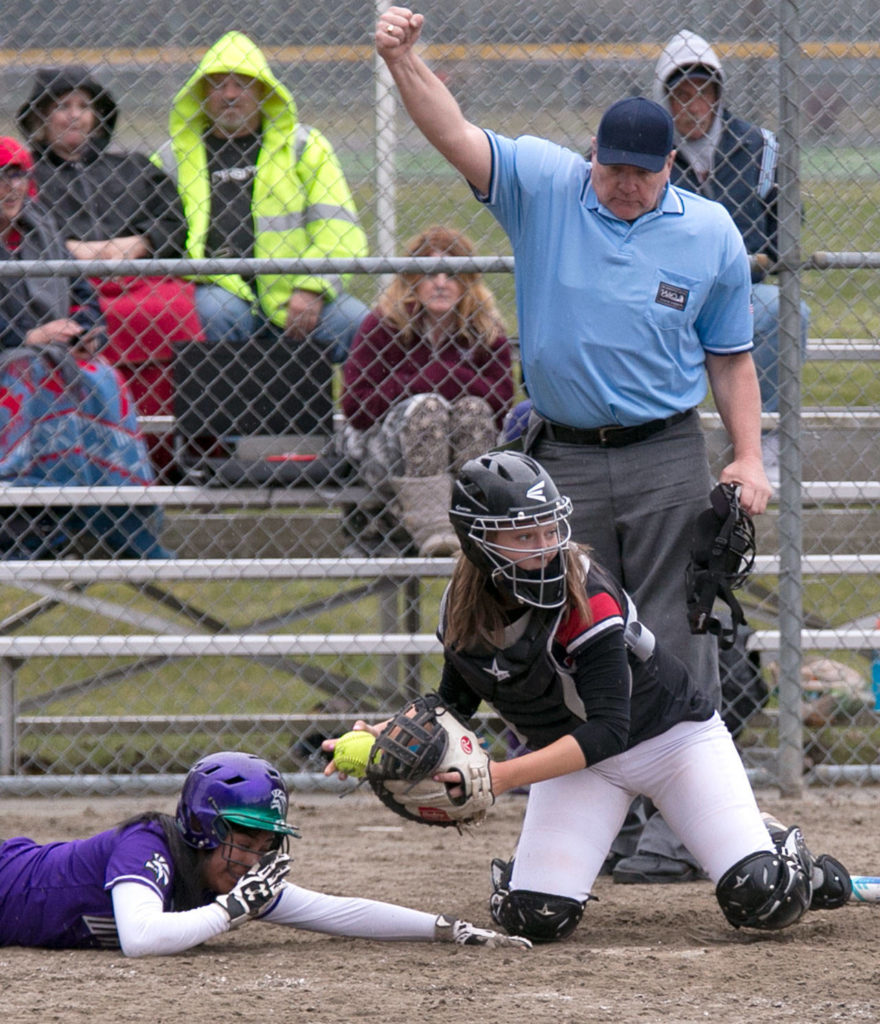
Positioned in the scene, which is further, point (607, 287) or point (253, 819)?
point (607, 287)

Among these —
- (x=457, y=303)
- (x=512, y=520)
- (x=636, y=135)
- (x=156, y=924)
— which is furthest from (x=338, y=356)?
(x=156, y=924)

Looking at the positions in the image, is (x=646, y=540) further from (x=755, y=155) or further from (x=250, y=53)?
(x=250, y=53)

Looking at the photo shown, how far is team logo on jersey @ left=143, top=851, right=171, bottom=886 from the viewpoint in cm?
355

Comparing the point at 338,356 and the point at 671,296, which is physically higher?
the point at 671,296

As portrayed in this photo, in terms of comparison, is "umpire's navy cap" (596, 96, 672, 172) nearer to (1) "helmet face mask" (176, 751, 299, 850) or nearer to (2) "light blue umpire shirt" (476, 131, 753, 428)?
(2) "light blue umpire shirt" (476, 131, 753, 428)

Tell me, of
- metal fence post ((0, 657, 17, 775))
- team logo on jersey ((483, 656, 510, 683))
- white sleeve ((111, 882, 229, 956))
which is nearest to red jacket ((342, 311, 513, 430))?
metal fence post ((0, 657, 17, 775))

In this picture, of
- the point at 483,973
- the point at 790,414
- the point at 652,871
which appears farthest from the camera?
the point at 790,414

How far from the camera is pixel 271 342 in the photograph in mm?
5879

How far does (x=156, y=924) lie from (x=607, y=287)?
76.5 inches

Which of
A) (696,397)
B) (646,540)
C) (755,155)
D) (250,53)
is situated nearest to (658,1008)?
(646,540)

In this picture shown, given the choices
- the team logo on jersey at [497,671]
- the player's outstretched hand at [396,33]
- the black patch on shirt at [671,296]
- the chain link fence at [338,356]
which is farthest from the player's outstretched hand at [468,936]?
the player's outstretched hand at [396,33]

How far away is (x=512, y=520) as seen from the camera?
3.37 meters

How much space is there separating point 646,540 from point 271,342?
2287 mm

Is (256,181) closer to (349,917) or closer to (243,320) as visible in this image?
(243,320)
